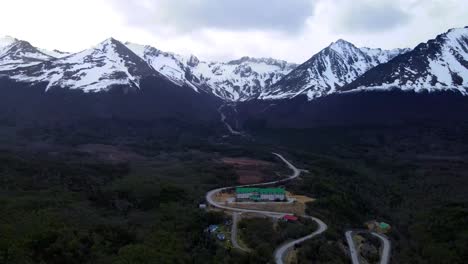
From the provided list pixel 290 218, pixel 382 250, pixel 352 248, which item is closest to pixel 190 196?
pixel 290 218

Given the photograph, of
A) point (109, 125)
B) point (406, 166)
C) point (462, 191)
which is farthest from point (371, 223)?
point (109, 125)

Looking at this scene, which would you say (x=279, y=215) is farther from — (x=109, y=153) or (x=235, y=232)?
(x=109, y=153)

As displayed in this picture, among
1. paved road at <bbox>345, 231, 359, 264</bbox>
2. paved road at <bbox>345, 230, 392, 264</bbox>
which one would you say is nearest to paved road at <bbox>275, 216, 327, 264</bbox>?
paved road at <bbox>345, 231, 359, 264</bbox>

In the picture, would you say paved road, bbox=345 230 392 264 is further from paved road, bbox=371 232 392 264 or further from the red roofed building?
the red roofed building

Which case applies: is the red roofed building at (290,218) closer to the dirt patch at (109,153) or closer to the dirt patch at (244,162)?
the dirt patch at (244,162)

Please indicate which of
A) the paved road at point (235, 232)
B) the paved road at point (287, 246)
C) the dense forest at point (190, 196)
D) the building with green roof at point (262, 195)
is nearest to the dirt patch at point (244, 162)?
the dense forest at point (190, 196)

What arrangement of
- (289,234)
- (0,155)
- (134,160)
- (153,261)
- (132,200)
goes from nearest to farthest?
1. (153,261)
2. (289,234)
3. (132,200)
4. (0,155)
5. (134,160)

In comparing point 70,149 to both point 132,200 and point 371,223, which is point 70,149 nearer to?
point 132,200

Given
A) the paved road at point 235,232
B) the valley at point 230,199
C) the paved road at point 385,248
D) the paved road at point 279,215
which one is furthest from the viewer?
the paved road at point 385,248

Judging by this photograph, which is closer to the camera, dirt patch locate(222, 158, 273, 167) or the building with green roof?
the building with green roof
